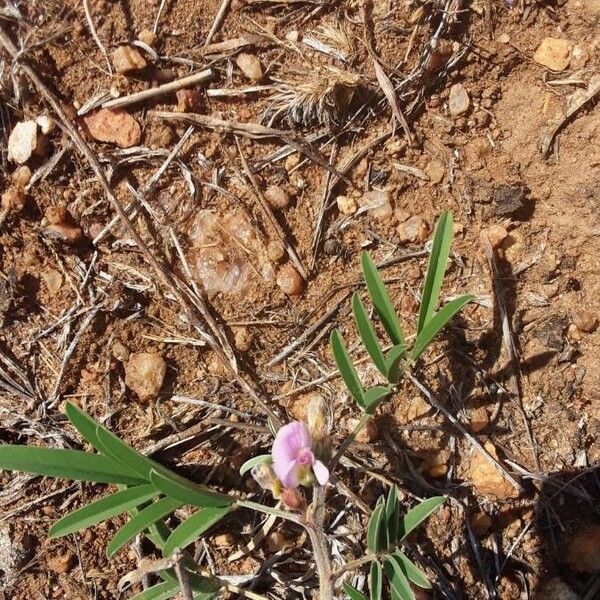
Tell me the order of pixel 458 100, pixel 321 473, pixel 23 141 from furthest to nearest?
pixel 458 100 < pixel 23 141 < pixel 321 473

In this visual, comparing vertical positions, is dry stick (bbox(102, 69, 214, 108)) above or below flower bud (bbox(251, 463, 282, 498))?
above

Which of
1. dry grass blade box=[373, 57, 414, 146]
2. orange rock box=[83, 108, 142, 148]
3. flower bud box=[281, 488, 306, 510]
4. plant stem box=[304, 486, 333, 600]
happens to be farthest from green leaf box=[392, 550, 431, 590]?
orange rock box=[83, 108, 142, 148]

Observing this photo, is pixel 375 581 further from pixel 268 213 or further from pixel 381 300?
pixel 268 213

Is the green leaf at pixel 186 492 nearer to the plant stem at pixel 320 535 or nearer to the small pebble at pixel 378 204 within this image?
the plant stem at pixel 320 535

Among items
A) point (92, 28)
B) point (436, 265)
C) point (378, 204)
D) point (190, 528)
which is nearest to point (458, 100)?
point (378, 204)

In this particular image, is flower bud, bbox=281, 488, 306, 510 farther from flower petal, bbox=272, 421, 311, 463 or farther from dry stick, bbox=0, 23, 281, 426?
dry stick, bbox=0, 23, 281, 426

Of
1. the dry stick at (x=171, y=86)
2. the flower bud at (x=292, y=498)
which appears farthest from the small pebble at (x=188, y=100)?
the flower bud at (x=292, y=498)
